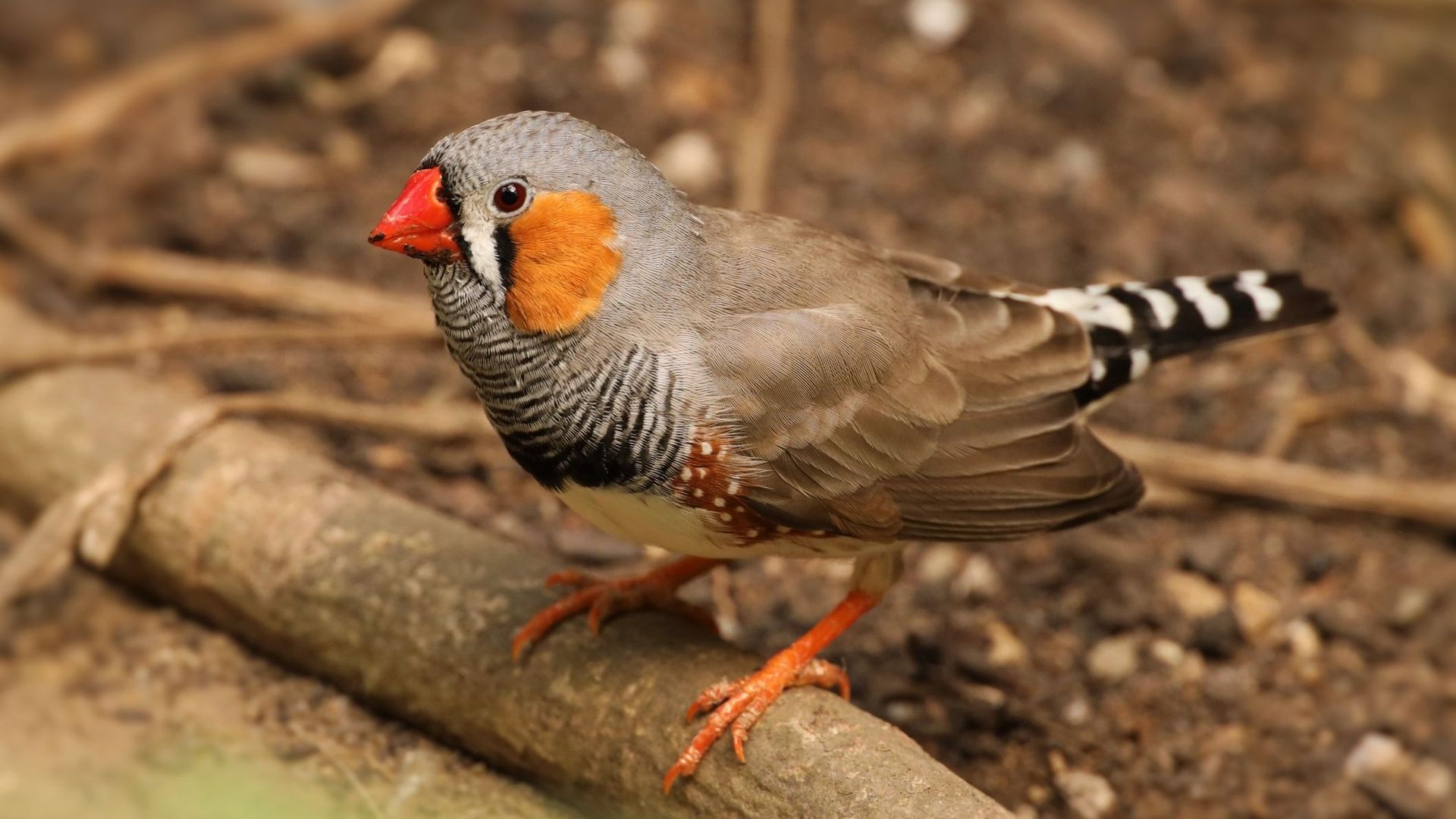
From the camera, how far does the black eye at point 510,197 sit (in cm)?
279

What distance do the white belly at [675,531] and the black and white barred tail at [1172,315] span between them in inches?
27.7

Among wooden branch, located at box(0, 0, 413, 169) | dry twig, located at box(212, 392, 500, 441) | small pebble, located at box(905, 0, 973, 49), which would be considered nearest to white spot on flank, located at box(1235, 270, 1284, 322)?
dry twig, located at box(212, 392, 500, 441)

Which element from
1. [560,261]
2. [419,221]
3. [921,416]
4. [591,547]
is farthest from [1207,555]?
[419,221]

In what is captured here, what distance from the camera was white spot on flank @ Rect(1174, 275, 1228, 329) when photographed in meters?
3.48

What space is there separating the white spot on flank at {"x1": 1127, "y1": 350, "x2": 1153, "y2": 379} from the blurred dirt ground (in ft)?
2.75

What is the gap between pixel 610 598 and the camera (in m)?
3.28

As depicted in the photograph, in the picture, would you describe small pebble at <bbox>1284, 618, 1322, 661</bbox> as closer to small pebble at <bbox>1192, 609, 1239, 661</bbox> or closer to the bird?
small pebble at <bbox>1192, 609, 1239, 661</bbox>

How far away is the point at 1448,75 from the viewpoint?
5.88 meters

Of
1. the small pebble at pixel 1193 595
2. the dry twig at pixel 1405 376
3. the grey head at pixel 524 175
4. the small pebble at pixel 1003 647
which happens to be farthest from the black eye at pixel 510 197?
the dry twig at pixel 1405 376

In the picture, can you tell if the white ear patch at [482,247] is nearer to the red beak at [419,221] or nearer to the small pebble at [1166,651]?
the red beak at [419,221]

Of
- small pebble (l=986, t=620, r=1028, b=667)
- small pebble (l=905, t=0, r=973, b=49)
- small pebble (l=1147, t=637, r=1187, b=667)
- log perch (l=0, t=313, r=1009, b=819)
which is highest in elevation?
small pebble (l=905, t=0, r=973, b=49)

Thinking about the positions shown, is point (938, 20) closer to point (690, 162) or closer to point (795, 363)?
point (690, 162)

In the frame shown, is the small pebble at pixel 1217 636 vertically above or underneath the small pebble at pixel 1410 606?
underneath

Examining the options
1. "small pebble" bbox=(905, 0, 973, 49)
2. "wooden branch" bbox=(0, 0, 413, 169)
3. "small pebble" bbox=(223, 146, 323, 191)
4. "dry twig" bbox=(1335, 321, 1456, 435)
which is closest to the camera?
"dry twig" bbox=(1335, 321, 1456, 435)
